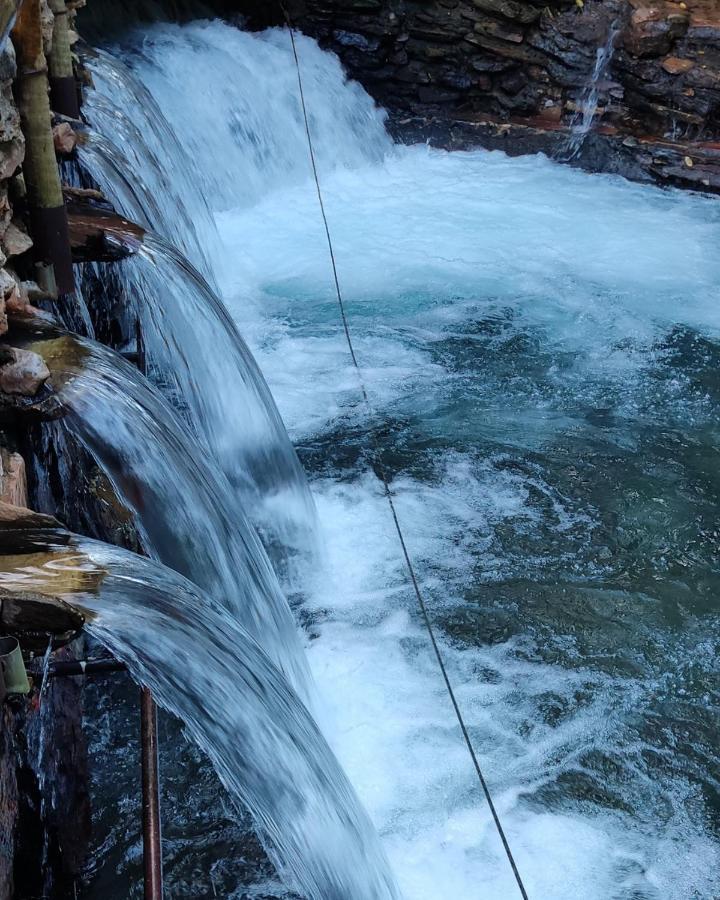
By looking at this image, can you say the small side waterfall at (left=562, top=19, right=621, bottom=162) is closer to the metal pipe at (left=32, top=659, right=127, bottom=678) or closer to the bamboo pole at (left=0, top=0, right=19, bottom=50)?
the bamboo pole at (left=0, top=0, right=19, bottom=50)

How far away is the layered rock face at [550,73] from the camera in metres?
7.61

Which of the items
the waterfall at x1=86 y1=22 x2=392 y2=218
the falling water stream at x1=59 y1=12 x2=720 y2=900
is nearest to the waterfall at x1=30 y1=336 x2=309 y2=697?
the falling water stream at x1=59 y1=12 x2=720 y2=900

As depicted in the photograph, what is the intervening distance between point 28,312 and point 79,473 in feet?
1.69

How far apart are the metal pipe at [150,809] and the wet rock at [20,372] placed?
0.89 m

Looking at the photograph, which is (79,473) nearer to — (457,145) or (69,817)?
(69,817)

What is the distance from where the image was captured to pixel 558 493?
13.7 ft

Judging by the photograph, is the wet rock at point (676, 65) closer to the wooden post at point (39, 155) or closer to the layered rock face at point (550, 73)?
the layered rock face at point (550, 73)

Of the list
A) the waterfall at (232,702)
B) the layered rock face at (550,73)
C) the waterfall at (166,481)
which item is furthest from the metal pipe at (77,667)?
the layered rock face at (550,73)

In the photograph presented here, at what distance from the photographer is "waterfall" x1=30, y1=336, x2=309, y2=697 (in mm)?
2484

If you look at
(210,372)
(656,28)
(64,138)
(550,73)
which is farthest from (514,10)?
(210,372)

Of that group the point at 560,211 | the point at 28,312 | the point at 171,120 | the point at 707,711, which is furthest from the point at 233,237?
the point at 707,711

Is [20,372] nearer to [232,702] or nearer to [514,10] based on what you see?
[232,702]

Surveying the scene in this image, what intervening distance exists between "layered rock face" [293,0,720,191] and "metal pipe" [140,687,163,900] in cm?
704

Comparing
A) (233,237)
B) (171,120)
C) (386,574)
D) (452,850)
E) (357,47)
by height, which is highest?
(357,47)
